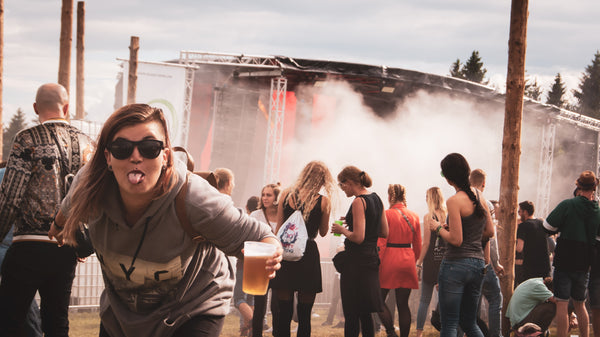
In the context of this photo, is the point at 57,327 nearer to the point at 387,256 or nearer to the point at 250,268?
the point at 250,268

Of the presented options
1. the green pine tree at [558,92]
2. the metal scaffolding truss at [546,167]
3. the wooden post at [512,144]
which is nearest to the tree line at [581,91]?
the green pine tree at [558,92]

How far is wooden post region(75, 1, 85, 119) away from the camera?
16297 mm

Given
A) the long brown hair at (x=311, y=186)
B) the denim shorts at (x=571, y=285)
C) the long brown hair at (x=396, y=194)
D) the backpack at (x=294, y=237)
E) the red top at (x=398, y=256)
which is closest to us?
the backpack at (x=294, y=237)

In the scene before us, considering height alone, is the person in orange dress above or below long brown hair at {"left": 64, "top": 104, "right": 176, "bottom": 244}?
below

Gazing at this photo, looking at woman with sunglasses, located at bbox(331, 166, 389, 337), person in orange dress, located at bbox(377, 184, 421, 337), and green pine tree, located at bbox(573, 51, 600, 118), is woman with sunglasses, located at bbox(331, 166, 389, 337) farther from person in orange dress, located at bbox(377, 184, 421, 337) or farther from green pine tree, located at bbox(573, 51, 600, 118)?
green pine tree, located at bbox(573, 51, 600, 118)

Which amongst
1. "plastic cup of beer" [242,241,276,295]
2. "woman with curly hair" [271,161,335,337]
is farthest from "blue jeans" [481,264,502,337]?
"plastic cup of beer" [242,241,276,295]

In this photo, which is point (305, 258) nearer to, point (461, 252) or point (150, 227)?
point (461, 252)

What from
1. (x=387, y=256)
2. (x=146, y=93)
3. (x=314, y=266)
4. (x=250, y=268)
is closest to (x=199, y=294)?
(x=250, y=268)

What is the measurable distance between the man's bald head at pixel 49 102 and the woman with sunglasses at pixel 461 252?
302 cm

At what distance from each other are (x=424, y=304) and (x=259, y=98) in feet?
34.2

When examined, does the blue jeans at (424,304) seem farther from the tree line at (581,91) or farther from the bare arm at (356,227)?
the tree line at (581,91)

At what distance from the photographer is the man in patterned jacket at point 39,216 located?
3682 millimetres

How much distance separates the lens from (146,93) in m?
14.7

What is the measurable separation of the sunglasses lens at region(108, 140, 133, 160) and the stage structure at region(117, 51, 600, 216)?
11813 millimetres
